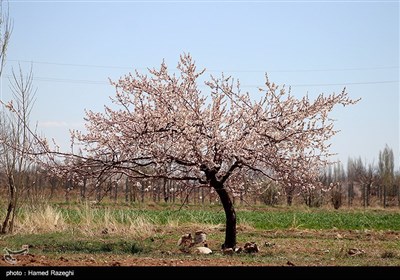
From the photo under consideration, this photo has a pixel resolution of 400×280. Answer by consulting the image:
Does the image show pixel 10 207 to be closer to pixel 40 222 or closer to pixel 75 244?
pixel 40 222

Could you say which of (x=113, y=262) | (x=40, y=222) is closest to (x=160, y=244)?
(x=113, y=262)

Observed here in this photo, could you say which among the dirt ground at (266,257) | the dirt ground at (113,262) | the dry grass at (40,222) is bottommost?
the dirt ground at (266,257)

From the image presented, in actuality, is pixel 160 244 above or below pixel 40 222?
below

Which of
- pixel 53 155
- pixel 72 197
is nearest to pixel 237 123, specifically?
pixel 53 155

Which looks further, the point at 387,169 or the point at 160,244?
the point at 387,169

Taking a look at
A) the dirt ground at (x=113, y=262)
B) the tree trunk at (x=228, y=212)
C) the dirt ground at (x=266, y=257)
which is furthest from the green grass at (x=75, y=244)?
the dirt ground at (x=113, y=262)

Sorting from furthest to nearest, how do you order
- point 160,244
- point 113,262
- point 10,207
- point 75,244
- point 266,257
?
point 10,207, point 160,244, point 75,244, point 266,257, point 113,262

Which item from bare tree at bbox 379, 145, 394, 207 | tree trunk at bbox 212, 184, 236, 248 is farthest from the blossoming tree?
bare tree at bbox 379, 145, 394, 207

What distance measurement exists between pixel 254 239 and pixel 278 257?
5.03 metres

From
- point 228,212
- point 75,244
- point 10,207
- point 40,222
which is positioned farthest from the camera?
point 40,222

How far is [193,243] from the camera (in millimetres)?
14492

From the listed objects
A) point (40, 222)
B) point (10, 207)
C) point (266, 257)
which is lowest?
point (266, 257)

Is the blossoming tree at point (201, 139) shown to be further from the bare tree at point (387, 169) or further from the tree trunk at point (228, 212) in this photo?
the bare tree at point (387, 169)
